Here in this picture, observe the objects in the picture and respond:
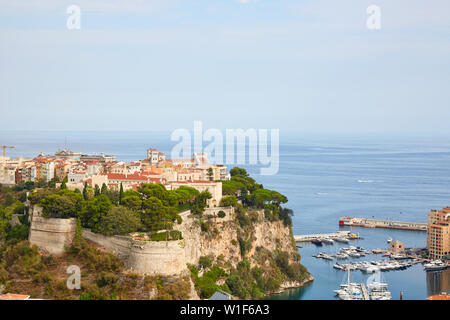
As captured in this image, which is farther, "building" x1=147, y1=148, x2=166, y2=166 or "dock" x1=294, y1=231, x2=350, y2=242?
"dock" x1=294, y1=231, x2=350, y2=242

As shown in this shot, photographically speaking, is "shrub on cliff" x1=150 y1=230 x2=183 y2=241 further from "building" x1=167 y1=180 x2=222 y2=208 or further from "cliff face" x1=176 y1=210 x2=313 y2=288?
"building" x1=167 y1=180 x2=222 y2=208

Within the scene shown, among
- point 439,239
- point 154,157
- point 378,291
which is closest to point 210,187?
point 378,291

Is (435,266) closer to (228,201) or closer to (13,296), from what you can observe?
(228,201)

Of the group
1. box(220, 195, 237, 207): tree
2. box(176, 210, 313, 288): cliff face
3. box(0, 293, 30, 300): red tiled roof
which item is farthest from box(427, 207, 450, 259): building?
box(0, 293, 30, 300): red tiled roof

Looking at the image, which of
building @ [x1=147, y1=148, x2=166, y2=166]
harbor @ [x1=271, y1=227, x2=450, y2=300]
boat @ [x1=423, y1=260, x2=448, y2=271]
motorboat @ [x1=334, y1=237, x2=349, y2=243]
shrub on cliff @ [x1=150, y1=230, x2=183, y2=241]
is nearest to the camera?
shrub on cliff @ [x1=150, y1=230, x2=183, y2=241]

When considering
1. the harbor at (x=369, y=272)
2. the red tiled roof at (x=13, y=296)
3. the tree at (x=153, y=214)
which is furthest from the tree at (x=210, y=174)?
the red tiled roof at (x=13, y=296)

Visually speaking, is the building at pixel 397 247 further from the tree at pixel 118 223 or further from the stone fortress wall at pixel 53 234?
the stone fortress wall at pixel 53 234

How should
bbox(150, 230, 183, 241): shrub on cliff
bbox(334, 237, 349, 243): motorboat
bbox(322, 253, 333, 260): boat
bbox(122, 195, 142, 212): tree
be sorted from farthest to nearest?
1. bbox(334, 237, 349, 243): motorboat
2. bbox(322, 253, 333, 260): boat
3. bbox(122, 195, 142, 212): tree
4. bbox(150, 230, 183, 241): shrub on cliff
